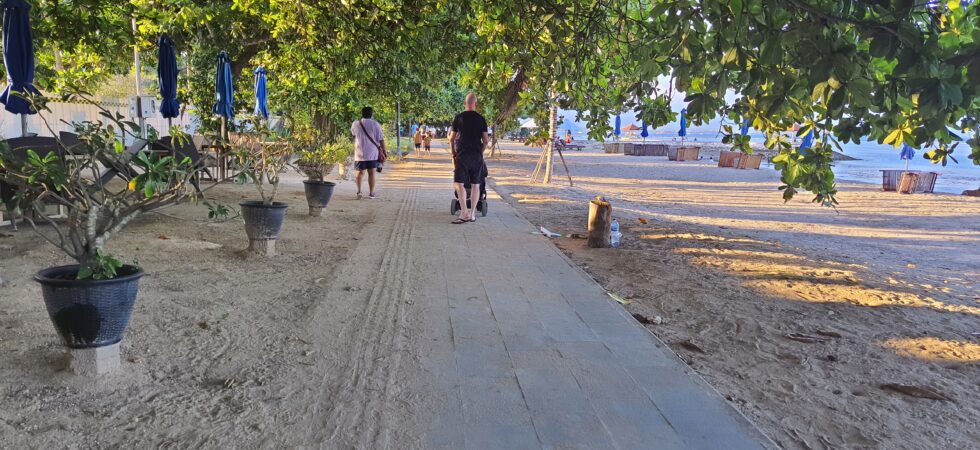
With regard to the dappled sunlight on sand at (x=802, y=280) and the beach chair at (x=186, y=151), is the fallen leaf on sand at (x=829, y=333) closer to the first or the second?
the dappled sunlight on sand at (x=802, y=280)

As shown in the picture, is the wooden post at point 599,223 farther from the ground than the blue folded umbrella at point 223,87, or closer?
closer

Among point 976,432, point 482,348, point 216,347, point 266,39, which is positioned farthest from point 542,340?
point 266,39

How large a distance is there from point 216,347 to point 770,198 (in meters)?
16.0

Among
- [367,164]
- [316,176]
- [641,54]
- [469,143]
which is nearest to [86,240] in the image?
[641,54]

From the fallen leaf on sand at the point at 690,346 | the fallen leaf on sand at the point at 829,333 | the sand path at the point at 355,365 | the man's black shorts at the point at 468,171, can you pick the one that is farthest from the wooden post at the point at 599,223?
the fallen leaf on sand at the point at 690,346

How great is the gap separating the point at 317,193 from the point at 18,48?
3666 millimetres

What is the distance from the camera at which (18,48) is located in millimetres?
5742

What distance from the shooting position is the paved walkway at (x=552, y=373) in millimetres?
2693

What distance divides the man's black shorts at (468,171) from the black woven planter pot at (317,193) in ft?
5.91

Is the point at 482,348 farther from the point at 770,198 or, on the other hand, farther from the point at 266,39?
the point at 770,198

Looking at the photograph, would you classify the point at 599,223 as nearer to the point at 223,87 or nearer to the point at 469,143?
the point at 469,143

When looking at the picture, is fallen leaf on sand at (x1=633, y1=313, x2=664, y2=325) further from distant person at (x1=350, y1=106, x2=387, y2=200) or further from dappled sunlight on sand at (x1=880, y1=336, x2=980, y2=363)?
distant person at (x1=350, y1=106, x2=387, y2=200)

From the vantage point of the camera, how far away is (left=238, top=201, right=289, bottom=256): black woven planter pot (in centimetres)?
586

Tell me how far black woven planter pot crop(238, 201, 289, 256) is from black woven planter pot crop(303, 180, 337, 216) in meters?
2.45
